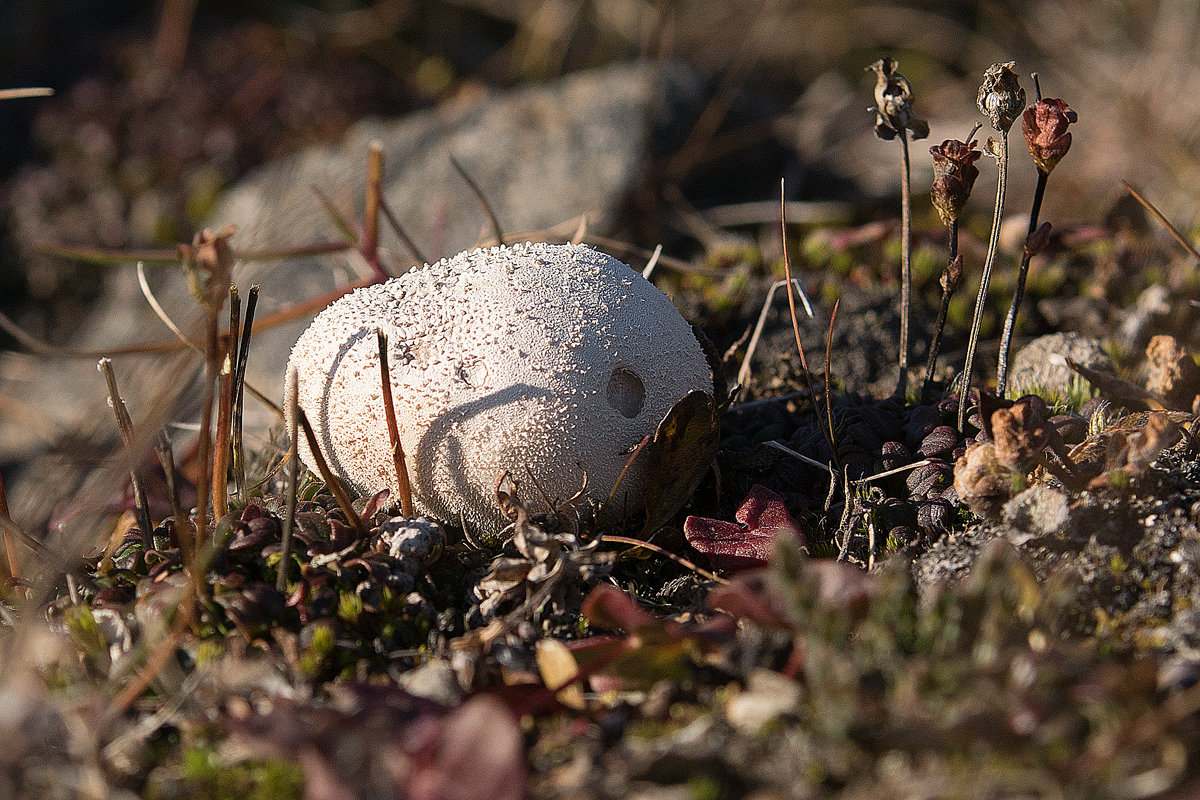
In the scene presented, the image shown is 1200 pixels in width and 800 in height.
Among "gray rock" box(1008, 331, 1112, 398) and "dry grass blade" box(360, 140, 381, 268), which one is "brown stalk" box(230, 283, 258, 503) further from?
"gray rock" box(1008, 331, 1112, 398)

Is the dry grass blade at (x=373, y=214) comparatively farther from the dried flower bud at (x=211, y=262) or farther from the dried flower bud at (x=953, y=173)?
the dried flower bud at (x=953, y=173)

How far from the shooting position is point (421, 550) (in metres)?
1.89

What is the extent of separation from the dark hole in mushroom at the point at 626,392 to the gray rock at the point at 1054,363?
108 cm

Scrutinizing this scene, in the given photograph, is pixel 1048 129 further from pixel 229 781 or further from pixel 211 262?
pixel 229 781

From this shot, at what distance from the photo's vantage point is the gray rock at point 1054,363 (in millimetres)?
2572

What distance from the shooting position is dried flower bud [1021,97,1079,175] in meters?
1.85

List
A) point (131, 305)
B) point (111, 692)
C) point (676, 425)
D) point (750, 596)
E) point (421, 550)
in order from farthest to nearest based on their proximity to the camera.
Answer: point (131, 305), point (676, 425), point (421, 550), point (111, 692), point (750, 596)

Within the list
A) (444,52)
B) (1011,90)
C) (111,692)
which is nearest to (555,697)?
(111,692)

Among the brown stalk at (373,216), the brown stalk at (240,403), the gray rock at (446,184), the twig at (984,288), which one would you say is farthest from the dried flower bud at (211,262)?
the gray rock at (446,184)

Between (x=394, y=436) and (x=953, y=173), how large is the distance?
52.0 inches

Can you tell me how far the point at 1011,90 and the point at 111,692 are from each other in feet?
6.89

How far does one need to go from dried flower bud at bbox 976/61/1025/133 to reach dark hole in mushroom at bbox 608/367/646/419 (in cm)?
94

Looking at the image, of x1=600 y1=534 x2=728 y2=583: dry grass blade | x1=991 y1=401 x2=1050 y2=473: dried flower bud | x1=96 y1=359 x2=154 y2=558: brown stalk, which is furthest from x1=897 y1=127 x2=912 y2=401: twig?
x1=96 y1=359 x2=154 y2=558: brown stalk

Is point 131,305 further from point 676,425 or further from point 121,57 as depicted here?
point 676,425
